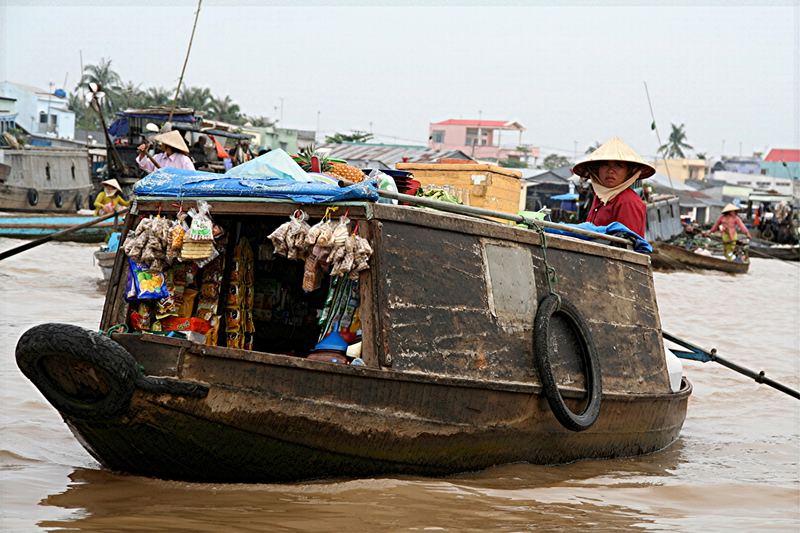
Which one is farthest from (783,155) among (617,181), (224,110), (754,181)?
(617,181)

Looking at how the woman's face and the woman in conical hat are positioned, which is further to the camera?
the woman's face

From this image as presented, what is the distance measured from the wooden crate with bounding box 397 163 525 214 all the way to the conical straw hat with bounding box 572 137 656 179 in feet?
2.94

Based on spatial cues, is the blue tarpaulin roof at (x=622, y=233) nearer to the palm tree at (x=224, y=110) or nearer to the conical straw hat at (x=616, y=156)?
the conical straw hat at (x=616, y=156)

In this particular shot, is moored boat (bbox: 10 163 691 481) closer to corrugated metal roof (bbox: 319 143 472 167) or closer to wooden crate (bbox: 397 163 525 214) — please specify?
wooden crate (bbox: 397 163 525 214)

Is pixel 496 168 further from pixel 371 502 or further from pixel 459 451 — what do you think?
pixel 371 502

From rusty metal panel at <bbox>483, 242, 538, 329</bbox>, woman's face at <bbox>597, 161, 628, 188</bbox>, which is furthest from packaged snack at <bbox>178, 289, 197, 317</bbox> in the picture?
woman's face at <bbox>597, 161, 628, 188</bbox>

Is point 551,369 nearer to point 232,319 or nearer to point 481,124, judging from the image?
point 232,319

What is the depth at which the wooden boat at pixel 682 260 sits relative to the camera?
73.7 ft

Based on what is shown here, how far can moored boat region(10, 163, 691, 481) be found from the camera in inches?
162

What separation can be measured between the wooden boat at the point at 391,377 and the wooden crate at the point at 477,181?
198 centimetres

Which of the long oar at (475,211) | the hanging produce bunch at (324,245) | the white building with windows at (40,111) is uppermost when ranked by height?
the white building with windows at (40,111)

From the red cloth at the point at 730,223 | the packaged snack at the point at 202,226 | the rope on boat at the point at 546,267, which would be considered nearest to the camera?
the packaged snack at the point at 202,226

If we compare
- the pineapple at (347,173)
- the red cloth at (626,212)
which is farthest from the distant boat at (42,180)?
the pineapple at (347,173)

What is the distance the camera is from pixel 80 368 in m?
4.02
